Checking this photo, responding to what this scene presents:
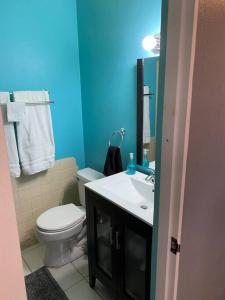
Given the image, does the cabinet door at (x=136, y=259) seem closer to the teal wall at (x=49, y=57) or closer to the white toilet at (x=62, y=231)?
the white toilet at (x=62, y=231)

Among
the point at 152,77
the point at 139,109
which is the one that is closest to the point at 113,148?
the point at 139,109

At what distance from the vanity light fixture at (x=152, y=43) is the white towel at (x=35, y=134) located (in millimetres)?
956

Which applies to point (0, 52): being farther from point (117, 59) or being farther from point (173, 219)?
point (173, 219)

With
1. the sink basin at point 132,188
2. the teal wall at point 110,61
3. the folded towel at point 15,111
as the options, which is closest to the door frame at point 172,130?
the sink basin at point 132,188

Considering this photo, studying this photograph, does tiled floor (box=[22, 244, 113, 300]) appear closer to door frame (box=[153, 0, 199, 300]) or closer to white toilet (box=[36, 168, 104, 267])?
white toilet (box=[36, 168, 104, 267])

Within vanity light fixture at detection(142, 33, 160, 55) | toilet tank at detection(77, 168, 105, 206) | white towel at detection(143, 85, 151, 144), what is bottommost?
toilet tank at detection(77, 168, 105, 206)

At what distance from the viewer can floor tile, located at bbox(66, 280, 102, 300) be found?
1.69 metres

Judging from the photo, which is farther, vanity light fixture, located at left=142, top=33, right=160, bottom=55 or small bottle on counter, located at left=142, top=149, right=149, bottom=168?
small bottle on counter, located at left=142, top=149, right=149, bottom=168

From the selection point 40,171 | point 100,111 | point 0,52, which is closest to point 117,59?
point 100,111

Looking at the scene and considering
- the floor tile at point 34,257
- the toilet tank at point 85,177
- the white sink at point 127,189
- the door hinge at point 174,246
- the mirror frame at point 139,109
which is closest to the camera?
the door hinge at point 174,246

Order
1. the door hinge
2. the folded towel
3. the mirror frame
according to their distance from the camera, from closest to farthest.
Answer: the door hinge < the mirror frame < the folded towel

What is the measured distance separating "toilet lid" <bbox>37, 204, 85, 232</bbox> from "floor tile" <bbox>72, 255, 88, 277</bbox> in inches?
17.1

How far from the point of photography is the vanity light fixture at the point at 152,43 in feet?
4.96

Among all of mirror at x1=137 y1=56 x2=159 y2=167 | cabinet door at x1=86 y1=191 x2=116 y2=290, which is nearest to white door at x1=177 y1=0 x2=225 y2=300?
cabinet door at x1=86 y1=191 x2=116 y2=290
